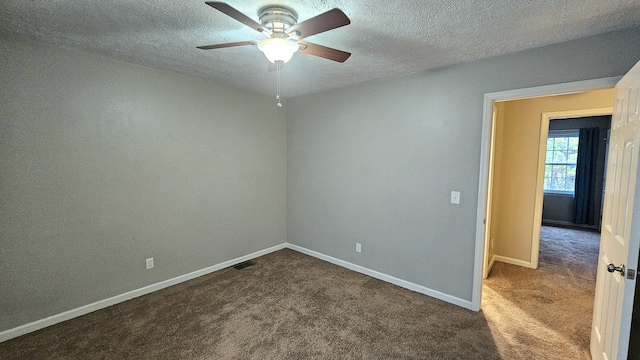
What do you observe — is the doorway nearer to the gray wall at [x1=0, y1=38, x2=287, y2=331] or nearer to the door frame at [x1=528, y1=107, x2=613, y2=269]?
the door frame at [x1=528, y1=107, x2=613, y2=269]

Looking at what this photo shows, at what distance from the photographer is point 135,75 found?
2.63 meters

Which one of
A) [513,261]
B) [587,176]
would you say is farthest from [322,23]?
[587,176]

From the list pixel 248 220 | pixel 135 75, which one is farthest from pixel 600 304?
pixel 135 75

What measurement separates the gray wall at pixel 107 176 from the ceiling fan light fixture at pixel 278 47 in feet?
5.94

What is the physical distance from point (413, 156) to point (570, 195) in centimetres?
554

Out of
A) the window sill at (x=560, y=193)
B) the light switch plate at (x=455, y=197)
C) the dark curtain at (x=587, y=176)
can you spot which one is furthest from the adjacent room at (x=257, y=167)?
the window sill at (x=560, y=193)

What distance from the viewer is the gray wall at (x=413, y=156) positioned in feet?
7.09

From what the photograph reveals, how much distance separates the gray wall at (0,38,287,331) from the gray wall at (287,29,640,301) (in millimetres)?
1126

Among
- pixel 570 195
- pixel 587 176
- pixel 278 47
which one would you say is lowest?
pixel 570 195

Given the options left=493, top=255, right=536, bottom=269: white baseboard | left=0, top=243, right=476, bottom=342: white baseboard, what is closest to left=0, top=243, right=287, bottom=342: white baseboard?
left=0, top=243, right=476, bottom=342: white baseboard

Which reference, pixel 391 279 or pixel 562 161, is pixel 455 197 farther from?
pixel 562 161

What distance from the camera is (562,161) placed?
19.9ft

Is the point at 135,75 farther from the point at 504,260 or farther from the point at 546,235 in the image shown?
the point at 546,235

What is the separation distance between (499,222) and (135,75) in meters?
4.90
